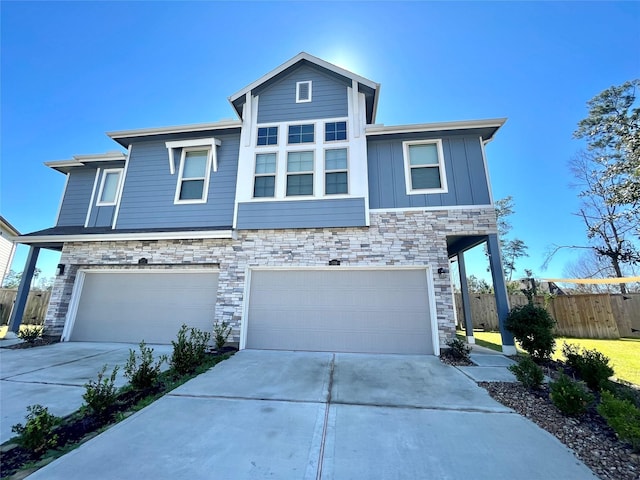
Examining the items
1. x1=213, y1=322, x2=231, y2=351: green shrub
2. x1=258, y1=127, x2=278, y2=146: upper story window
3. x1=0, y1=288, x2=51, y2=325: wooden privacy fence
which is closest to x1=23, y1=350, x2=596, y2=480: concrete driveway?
x1=213, y1=322, x2=231, y2=351: green shrub

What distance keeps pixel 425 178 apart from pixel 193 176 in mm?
7632

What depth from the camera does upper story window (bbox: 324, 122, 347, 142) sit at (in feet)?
28.1

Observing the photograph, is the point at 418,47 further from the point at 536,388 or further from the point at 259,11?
the point at 536,388

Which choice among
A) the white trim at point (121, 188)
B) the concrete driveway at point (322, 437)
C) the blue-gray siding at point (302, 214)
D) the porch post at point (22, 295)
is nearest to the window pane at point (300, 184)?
the blue-gray siding at point (302, 214)

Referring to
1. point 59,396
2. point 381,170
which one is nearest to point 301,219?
point 381,170

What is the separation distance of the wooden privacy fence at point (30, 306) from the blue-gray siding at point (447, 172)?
1598cm

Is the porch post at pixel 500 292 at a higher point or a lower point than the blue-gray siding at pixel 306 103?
lower

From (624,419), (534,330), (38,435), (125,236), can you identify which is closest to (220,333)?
(125,236)

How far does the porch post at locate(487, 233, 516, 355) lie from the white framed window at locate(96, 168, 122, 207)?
40.9ft

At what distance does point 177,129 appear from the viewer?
29.8 ft

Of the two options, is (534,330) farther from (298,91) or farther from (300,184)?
(298,91)

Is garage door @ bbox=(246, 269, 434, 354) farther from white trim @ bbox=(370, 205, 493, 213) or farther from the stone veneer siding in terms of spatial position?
white trim @ bbox=(370, 205, 493, 213)

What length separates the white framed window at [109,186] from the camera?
31.3 ft

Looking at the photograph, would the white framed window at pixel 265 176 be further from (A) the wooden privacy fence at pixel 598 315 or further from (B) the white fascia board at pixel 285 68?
(A) the wooden privacy fence at pixel 598 315
